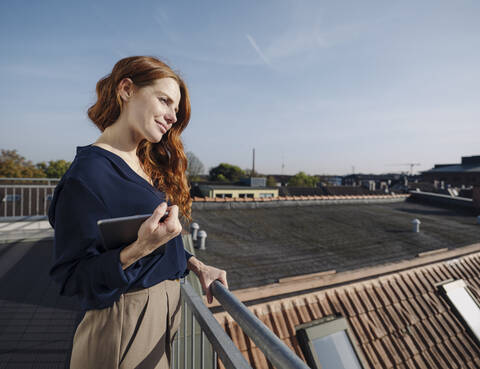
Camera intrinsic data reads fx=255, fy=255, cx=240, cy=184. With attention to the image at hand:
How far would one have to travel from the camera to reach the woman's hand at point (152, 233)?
846 millimetres

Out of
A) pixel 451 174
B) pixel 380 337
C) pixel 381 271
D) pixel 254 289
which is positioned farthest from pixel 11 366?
pixel 451 174

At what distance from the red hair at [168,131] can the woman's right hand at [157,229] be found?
0.72m

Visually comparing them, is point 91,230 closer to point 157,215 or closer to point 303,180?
point 157,215

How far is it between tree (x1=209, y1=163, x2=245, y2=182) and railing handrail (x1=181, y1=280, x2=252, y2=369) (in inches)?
2216

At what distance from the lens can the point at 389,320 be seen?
4562mm

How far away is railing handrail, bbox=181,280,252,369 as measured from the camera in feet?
3.28

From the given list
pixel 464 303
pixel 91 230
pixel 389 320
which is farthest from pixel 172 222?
pixel 464 303

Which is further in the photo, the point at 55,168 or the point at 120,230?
the point at 55,168

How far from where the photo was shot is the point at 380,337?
Answer: 426 cm

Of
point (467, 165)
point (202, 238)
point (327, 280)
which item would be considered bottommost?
point (327, 280)

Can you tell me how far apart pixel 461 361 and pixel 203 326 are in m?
5.87

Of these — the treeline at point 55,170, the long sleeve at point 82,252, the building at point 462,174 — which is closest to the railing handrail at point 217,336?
the long sleeve at point 82,252

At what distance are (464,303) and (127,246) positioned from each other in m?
7.38

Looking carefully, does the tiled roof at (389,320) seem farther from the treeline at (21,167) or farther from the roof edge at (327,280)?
the treeline at (21,167)
